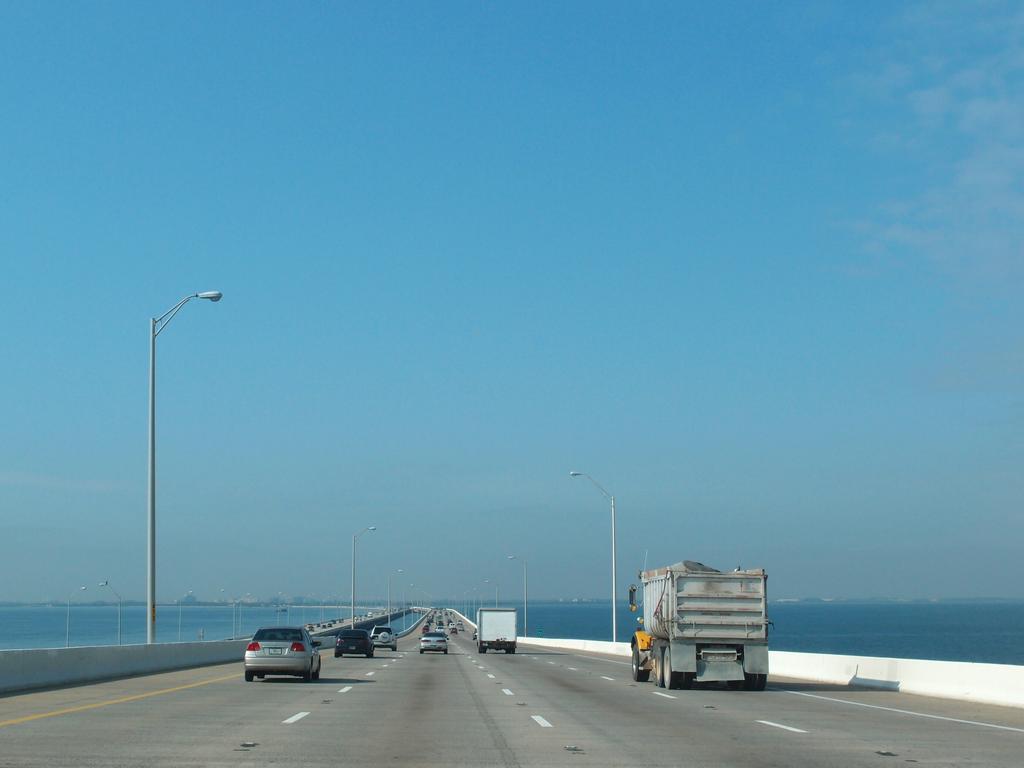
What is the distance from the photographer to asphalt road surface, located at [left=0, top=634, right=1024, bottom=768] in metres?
14.0

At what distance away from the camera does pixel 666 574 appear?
2950 centimetres

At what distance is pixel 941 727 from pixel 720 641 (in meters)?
9.80

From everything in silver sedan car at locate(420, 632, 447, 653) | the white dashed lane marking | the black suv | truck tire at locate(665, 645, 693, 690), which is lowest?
silver sedan car at locate(420, 632, 447, 653)

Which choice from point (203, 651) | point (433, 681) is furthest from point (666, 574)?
point (203, 651)

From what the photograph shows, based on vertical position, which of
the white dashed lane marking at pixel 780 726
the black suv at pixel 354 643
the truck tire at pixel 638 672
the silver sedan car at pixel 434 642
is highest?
the white dashed lane marking at pixel 780 726

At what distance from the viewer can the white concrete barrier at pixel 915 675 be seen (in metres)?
25.8

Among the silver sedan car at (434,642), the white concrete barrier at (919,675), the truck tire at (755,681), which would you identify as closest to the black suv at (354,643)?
the silver sedan car at (434,642)

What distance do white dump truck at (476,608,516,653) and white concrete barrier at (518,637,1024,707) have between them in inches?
1028

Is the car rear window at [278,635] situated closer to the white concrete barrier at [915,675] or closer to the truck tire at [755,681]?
the truck tire at [755,681]

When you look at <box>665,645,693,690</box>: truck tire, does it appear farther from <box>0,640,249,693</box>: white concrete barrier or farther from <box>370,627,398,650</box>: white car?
<box>370,627,398,650</box>: white car

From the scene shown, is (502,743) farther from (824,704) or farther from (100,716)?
(824,704)

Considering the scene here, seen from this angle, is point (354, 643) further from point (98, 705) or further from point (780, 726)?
point (780, 726)

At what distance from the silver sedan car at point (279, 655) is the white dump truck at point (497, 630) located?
36.6 meters

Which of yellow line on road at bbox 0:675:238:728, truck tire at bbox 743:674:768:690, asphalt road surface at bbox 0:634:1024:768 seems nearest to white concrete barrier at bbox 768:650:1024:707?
asphalt road surface at bbox 0:634:1024:768
